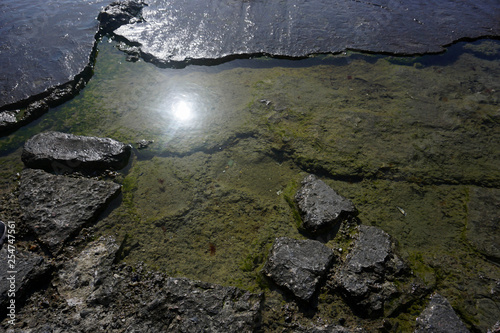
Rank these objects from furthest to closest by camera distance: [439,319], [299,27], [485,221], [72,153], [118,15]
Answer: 1. [118,15]
2. [299,27]
3. [72,153]
4. [485,221]
5. [439,319]

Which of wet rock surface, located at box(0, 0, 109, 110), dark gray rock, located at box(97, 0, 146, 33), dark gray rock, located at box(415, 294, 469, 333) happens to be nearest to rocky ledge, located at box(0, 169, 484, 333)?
dark gray rock, located at box(415, 294, 469, 333)

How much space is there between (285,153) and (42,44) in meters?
3.15

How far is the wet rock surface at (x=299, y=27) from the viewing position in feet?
10.8

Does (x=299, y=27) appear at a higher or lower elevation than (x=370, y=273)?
higher

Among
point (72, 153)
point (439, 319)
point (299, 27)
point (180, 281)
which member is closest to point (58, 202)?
point (72, 153)

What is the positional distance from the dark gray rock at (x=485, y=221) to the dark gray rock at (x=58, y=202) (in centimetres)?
240

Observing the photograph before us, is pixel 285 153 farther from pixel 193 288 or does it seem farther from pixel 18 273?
pixel 18 273

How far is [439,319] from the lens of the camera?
4.69 ft

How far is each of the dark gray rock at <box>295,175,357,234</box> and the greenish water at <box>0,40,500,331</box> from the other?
0.33 ft

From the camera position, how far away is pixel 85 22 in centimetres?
368

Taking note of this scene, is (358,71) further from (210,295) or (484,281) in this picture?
(210,295)

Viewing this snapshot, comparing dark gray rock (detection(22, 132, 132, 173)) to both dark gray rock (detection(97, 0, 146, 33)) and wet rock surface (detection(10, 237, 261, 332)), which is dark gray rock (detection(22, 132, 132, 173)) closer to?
wet rock surface (detection(10, 237, 261, 332))

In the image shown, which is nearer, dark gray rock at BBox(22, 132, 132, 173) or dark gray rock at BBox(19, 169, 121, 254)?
dark gray rock at BBox(19, 169, 121, 254)

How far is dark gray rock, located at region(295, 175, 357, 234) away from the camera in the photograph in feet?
5.92
